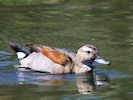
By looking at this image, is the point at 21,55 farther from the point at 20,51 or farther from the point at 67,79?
the point at 67,79

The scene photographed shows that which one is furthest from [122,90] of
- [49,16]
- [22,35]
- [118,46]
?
[49,16]

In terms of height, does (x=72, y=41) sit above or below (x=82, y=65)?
below

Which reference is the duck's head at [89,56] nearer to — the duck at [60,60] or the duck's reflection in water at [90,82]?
the duck at [60,60]

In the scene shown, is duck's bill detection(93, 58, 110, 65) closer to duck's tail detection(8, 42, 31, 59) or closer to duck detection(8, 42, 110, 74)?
duck detection(8, 42, 110, 74)

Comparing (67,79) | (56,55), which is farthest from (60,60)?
(67,79)

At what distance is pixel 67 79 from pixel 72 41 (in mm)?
3109

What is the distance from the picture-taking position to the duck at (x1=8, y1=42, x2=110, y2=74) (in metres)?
10.5

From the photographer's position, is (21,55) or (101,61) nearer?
(101,61)

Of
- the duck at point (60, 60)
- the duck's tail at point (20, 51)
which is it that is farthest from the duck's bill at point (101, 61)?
the duck's tail at point (20, 51)

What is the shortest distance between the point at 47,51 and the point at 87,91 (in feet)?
5.23

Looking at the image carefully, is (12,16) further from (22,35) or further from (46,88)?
(46,88)

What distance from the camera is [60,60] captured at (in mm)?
10453

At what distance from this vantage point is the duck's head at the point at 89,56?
10.5m

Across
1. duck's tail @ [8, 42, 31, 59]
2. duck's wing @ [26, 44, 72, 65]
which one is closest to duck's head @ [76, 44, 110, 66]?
duck's wing @ [26, 44, 72, 65]
